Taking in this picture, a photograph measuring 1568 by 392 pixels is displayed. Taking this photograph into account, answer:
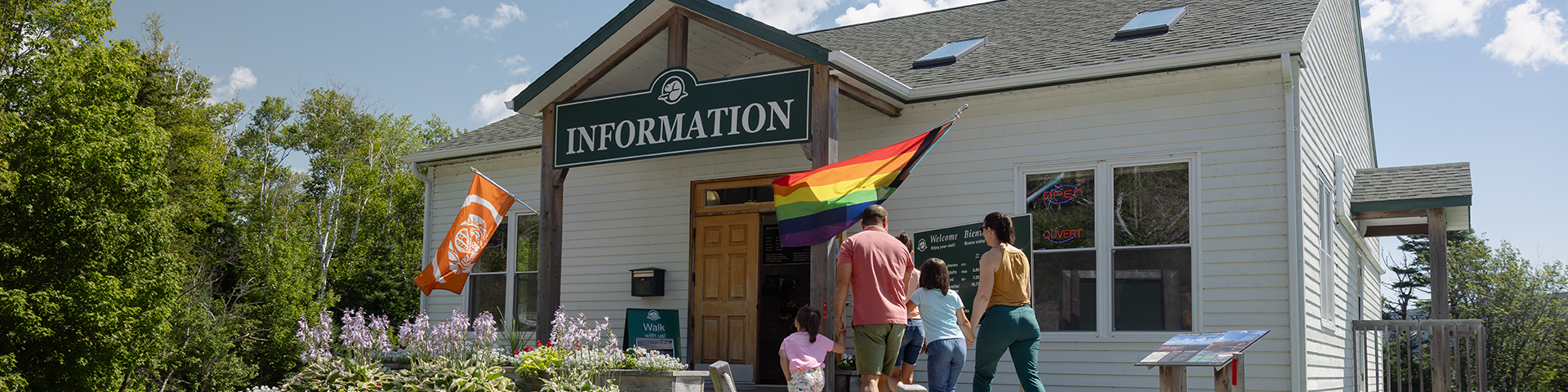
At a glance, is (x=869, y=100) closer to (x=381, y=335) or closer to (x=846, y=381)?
(x=846, y=381)

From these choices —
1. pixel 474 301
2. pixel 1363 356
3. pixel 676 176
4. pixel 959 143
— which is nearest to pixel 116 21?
pixel 474 301

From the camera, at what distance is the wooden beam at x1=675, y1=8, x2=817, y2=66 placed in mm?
8693

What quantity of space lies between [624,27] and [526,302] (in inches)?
187

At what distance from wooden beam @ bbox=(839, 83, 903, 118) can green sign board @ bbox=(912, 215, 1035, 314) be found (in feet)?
4.17

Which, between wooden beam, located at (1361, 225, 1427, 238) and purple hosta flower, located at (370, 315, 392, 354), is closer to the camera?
purple hosta flower, located at (370, 315, 392, 354)

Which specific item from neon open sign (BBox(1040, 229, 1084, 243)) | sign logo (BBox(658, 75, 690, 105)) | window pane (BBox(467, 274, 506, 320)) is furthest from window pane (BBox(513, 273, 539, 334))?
neon open sign (BBox(1040, 229, 1084, 243))

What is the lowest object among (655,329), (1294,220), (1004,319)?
(655,329)

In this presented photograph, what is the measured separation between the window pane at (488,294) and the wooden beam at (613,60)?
3644 mm

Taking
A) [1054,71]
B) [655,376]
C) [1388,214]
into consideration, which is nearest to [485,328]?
[655,376]

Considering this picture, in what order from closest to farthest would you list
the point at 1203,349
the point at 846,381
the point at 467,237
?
the point at 1203,349, the point at 846,381, the point at 467,237

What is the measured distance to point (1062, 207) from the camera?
29.6 ft

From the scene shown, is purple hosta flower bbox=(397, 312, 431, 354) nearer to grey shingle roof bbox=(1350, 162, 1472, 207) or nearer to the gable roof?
the gable roof

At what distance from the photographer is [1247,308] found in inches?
322

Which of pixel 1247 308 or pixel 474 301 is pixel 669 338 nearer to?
pixel 474 301
